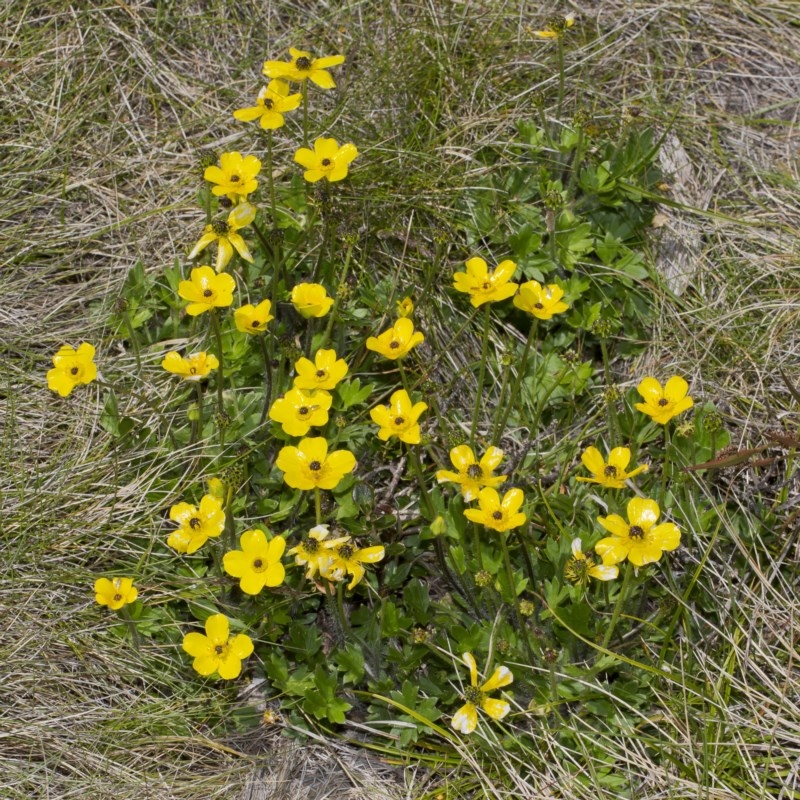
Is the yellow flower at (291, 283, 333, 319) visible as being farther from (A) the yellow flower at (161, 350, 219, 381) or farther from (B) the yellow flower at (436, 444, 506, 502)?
(B) the yellow flower at (436, 444, 506, 502)

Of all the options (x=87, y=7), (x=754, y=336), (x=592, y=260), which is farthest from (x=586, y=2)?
(x=87, y=7)

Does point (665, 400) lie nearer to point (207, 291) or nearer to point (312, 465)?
point (312, 465)

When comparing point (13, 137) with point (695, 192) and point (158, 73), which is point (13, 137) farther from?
point (695, 192)

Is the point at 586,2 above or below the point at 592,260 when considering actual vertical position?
above

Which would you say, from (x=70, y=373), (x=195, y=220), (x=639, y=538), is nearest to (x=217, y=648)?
(x=70, y=373)

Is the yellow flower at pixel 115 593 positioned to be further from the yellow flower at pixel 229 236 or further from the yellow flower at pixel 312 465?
the yellow flower at pixel 229 236
